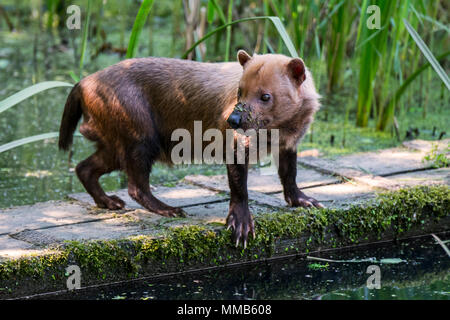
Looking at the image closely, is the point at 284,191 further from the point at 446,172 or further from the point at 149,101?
the point at 446,172

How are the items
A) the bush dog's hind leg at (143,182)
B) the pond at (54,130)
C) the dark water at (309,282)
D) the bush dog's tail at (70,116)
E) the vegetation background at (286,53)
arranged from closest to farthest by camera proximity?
the dark water at (309,282) → the bush dog's hind leg at (143,182) → the bush dog's tail at (70,116) → the vegetation background at (286,53) → the pond at (54,130)

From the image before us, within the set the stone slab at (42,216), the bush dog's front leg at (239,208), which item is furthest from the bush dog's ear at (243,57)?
the stone slab at (42,216)

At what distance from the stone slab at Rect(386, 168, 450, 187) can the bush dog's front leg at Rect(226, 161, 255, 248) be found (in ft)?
4.05

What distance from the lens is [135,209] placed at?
4.40 metres

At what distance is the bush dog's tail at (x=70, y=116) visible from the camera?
4348 millimetres

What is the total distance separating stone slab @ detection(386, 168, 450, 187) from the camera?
481cm

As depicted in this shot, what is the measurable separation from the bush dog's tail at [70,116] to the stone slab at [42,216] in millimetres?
383

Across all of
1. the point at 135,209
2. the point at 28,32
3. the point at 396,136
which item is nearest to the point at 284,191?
the point at 135,209

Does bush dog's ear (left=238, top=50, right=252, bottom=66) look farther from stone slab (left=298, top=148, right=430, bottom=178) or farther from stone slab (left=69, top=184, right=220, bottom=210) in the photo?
stone slab (left=298, top=148, right=430, bottom=178)

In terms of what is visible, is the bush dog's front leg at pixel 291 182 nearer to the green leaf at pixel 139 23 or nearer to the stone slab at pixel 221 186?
the stone slab at pixel 221 186

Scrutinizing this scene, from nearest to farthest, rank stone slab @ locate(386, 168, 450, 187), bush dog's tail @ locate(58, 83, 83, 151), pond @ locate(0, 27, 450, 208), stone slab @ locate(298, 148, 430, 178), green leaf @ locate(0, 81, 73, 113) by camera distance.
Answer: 1. green leaf @ locate(0, 81, 73, 113)
2. bush dog's tail @ locate(58, 83, 83, 151)
3. stone slab @ locate(386, 168, 450, 187)
4. stone slab @ locate(298, 148, 430, 178)
5. pond @ locate(0, 27, 450, 208)

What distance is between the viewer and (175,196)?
4668 mm

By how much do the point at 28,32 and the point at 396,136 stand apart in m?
5.52

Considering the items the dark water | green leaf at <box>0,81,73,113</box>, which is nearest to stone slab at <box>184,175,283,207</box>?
the dark water
